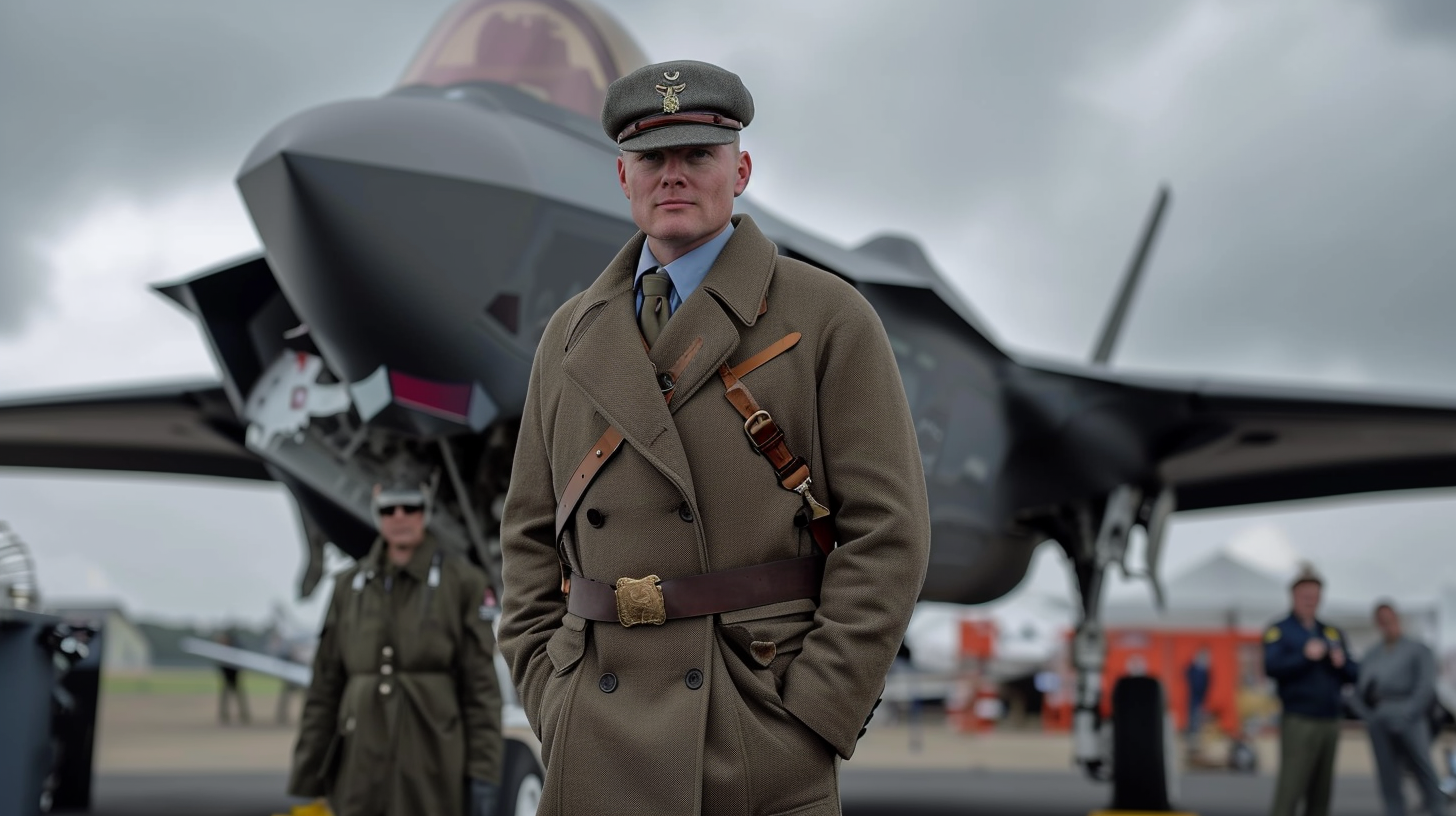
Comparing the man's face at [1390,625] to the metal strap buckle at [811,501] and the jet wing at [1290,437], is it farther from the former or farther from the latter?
the metal strap buckle at [811,501]

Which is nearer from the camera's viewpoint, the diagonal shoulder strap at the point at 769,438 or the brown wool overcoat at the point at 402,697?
the diagonal shoulder strap at the point at 769,438

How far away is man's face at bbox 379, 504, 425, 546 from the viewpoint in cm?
445

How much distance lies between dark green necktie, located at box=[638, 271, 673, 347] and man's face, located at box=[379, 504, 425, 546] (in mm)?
2666

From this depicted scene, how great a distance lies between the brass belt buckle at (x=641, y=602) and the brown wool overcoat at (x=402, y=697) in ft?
8.85

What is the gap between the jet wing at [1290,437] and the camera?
8016 mm

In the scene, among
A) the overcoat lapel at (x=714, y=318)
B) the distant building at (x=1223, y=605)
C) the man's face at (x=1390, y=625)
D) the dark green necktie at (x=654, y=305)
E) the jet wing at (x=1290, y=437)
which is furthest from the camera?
the distant building at (x=1223, y=605)

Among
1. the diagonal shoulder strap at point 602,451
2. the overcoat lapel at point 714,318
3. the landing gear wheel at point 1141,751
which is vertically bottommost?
the landing gear wheel at point 1141,751

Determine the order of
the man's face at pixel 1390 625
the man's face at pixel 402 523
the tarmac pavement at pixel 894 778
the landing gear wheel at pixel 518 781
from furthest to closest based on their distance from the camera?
the tarmac pavement at pixel 894 778, the man's face at pixel 1390 625, the landing gear wheel at pixel 518 781, the man's face at pixel 402 523

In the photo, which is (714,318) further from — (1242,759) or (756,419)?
(1242,759)

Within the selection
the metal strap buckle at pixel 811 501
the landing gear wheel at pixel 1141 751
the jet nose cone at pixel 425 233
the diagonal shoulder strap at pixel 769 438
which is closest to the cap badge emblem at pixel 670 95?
the diagonal shoulder strap at pixel 769 438

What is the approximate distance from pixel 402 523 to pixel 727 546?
2821 mm

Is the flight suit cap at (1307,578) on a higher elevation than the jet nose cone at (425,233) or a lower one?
lower

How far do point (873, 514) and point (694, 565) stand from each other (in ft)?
0.87

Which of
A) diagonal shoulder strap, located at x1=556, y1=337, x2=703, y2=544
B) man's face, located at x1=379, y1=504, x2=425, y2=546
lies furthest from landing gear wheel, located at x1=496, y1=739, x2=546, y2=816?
diagonal shoulder strap, located at x1=556, y1=337, x2=703, y2=544
